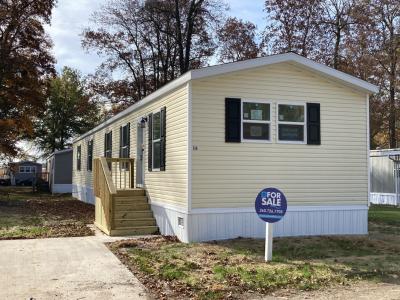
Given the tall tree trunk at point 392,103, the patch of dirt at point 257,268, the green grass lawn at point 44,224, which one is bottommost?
the green grass lawn at point 44,224

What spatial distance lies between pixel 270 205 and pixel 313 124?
144 inches

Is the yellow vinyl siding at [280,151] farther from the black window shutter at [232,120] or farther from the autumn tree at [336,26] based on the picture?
the autumn tree at [336,26]

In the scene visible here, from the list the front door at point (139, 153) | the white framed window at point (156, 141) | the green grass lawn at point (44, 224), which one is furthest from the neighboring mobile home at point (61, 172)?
the white framed window at point (156, 141)

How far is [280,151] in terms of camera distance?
11.1 meters

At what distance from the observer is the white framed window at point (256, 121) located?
35.8 ft

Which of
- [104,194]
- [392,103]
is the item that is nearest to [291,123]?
[104,194]

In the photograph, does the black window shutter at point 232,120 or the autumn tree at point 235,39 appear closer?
the black window shutter at point 232,120

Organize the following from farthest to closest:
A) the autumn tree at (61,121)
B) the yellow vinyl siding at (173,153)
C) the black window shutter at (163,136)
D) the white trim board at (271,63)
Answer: the autumn tree at (61,121) → the black window shutter at (163,136) → the yellow vinyl siding at (173,153) → the white trim board at (271,63)

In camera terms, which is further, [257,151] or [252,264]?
[257,151]

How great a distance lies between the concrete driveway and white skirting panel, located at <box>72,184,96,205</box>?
38.7ft

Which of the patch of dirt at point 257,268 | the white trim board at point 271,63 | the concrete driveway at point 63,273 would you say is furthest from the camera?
the white trim board at point 271,63

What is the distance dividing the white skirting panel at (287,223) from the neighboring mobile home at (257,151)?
22mm

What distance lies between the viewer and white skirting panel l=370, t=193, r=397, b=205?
2445cm

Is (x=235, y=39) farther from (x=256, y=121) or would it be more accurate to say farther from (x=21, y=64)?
(x=256, y=121)
